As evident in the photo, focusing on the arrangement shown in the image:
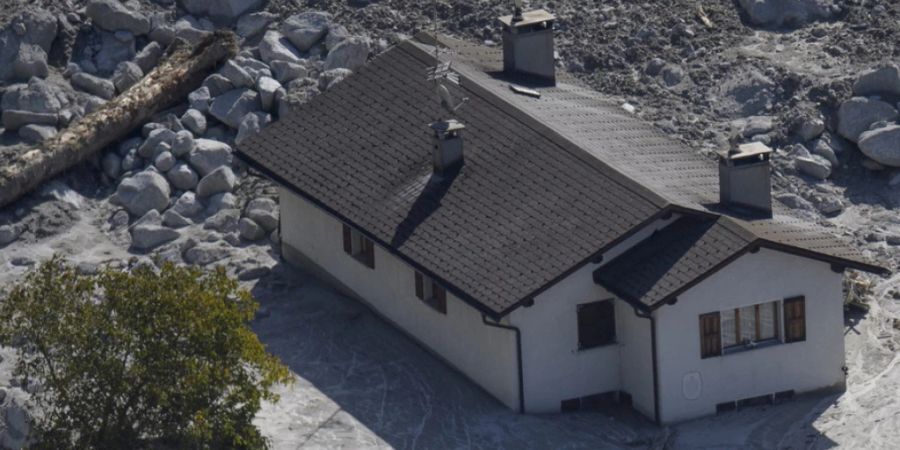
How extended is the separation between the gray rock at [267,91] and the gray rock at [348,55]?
1714mm

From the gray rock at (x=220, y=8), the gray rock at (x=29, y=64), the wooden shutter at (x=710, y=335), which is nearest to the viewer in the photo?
the wooden shutter at (x=710, y=335)

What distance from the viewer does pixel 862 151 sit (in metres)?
56.1

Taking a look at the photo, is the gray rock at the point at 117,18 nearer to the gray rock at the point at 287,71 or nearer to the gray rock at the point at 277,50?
the gray rock at the point at 277,50

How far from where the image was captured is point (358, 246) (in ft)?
171

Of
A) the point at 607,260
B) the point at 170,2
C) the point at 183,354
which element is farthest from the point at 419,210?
the point at 170,2

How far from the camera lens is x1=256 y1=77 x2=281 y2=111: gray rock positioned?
2254 inches

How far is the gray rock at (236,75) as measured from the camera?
189 ft

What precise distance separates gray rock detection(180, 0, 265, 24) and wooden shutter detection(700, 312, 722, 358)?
18.4m

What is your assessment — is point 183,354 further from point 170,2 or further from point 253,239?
point 170,2

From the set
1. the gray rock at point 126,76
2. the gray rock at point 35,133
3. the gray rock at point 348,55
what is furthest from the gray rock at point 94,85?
the gray rock at point 348,55

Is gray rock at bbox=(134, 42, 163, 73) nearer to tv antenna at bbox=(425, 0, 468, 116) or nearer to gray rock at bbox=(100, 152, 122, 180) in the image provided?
gray rock at bbox=(100, 152, 122, 180)

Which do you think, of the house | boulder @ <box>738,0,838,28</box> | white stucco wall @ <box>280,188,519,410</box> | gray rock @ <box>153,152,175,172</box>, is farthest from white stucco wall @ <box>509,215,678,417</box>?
boulder @ <box>738,0,838,28</box>

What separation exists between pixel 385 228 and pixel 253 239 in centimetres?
551

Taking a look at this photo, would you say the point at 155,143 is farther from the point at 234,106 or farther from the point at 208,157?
the point at 234,106
